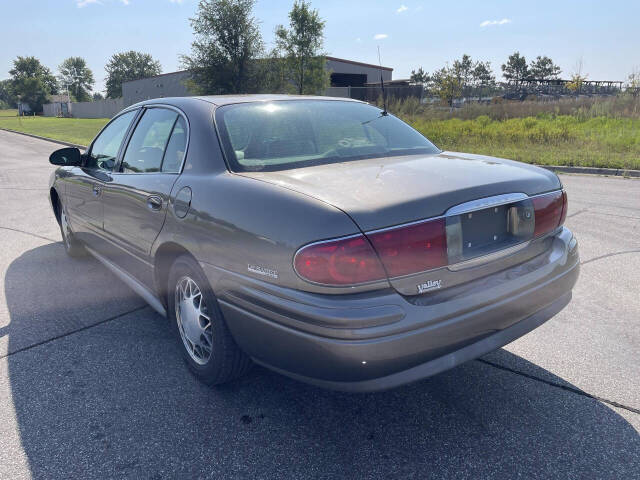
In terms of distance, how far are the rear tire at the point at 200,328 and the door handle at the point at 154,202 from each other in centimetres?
37

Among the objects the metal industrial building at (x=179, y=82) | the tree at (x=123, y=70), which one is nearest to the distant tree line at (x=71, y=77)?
the tree at (x=123, y=70)

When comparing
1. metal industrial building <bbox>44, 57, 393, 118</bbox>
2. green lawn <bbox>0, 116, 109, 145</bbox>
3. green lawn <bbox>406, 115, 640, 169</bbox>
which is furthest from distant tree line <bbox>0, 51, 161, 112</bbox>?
green lawn <bbox>406, 115, 640, 169</bbox>

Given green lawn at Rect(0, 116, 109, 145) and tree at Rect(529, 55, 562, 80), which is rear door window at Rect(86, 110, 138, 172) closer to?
green lawn at Rect(0, 116, 109, 145)

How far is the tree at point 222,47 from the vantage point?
34156mm

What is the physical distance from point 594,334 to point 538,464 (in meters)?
1.56

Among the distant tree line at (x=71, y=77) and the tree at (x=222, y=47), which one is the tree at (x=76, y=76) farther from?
the tree at (x=222, y=47)

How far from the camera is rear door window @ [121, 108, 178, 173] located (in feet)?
10.6

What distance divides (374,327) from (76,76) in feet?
501

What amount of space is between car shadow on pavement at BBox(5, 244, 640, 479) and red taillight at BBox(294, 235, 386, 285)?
863 millimetres

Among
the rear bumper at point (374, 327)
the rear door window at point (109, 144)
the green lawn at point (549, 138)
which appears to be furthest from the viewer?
the green lawn at point (549, 138)

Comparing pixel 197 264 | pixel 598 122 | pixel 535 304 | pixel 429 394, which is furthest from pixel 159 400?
pixel 598 122

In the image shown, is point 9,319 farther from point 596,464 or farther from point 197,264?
point 596,464

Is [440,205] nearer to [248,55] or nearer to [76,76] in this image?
[248,55]

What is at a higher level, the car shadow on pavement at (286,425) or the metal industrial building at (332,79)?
the metal industrial building at (332,79)
